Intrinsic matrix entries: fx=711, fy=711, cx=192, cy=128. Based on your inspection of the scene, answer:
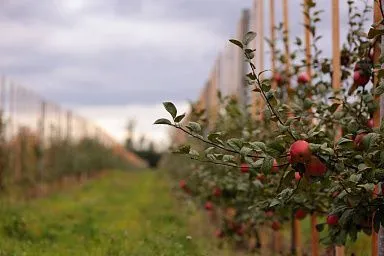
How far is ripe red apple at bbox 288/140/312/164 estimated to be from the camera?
2.13m

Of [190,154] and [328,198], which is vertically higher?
[190,154]

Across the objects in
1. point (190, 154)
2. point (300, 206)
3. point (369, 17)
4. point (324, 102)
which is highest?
point (369, 17)

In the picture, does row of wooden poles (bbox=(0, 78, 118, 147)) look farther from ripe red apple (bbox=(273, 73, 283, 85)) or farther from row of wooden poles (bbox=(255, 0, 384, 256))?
ripe red apple (bbox=(273, 73, 283, 85))

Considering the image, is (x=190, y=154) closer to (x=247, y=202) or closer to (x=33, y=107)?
(x=247, y=202)

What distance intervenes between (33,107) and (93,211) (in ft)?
22.0

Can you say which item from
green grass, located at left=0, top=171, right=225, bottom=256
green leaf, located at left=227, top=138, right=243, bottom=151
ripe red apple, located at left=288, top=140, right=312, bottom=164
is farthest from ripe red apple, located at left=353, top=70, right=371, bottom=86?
green grass, located at left=0, top=171, right=225, bottom=256

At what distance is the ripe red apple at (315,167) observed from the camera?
224cm

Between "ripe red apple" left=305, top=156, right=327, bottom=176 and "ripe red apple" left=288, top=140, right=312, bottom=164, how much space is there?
0.08m

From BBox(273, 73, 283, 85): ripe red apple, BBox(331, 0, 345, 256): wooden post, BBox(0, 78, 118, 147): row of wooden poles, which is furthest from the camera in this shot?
BBox(0, 78, 118, 147): row of wooden poles

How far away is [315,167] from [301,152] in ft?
0.46

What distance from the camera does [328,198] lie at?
11.5 ft

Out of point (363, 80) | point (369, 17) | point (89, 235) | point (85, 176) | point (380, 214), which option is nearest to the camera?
point (380, 214)

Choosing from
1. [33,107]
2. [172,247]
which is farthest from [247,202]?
[33,107]

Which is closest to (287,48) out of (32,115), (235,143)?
(235,143)
